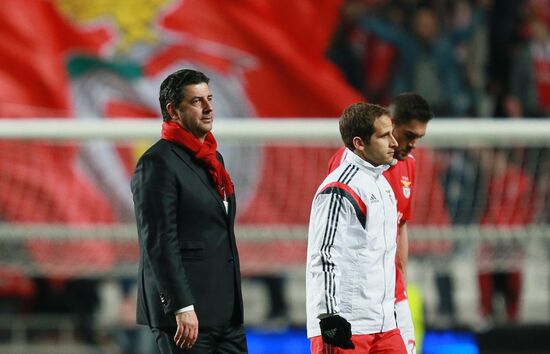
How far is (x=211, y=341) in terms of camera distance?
4246 mm

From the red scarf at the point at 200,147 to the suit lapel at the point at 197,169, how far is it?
0.02 m

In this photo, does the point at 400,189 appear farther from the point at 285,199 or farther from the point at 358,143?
the point at 285,199

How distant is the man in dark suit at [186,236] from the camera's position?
163 inches

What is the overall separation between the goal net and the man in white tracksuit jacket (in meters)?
2.56

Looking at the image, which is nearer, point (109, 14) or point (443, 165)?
point (443, 165)

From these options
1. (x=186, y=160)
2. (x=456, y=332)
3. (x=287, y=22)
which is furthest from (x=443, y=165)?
(x=186, y=160)

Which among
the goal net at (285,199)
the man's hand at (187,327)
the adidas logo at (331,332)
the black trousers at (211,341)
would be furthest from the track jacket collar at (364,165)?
the goal net at (285,199)

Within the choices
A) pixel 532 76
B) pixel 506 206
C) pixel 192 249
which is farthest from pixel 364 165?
pixel 532 76

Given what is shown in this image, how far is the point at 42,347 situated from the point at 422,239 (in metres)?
2.97

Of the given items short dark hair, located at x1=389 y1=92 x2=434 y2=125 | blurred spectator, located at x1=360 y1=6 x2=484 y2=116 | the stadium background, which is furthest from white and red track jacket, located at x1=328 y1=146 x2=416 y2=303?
blurred spectator, located at x1=360 y1=6 x2=484 y2=116

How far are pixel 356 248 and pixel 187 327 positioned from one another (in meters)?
0.66

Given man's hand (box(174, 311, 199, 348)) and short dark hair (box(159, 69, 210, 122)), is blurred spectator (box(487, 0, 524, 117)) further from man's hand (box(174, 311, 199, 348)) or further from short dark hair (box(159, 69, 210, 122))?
man's hand (box(174, 311, 199, 348))

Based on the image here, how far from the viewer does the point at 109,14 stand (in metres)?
9.85

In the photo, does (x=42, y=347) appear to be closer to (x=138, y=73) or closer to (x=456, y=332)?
(x=138, y=73)
